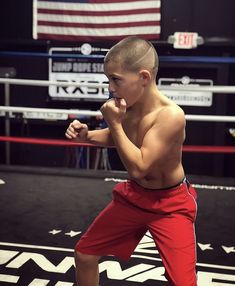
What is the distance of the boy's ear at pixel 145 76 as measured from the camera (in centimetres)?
121

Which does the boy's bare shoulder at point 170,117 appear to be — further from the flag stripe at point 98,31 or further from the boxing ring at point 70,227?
the flag stripe at point 98,31

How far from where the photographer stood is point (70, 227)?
89.4 inches

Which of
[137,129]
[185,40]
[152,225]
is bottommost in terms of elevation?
[152,225]

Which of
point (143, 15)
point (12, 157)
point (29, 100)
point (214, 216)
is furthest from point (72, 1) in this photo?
point (214, 216)

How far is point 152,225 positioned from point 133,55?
19.6 inches

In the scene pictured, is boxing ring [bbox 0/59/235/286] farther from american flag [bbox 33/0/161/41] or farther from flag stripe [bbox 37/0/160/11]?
flag stripe [bbox 37/0/160/11]

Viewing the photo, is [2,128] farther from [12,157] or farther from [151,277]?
[151,277]

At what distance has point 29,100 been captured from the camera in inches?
174

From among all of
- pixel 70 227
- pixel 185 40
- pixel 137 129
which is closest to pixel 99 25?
pixel 185 40

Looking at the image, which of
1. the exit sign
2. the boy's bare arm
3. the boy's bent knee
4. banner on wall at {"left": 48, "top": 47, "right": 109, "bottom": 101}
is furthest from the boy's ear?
banner on wall at {"left": 48, "top": 47, "right": 109, "bottom": 101}

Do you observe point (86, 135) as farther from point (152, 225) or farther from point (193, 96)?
point (193, 96)

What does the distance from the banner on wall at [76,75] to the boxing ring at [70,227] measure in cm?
97

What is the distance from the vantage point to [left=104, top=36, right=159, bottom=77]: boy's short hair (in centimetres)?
120

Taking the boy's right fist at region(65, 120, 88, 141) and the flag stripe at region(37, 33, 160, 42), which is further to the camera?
the flag stripe at region(37, 33, 160, 42)
